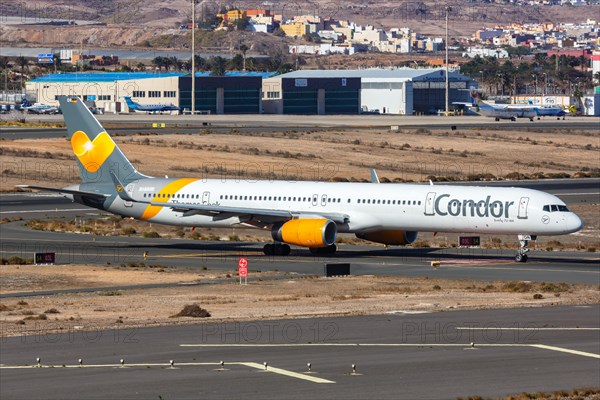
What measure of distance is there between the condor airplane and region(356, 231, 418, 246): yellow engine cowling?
0.06 metres

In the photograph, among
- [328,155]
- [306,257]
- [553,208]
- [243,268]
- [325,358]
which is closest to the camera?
[325,358]

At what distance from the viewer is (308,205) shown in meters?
70.6

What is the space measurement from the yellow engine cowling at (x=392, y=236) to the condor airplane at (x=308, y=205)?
0.06 meters

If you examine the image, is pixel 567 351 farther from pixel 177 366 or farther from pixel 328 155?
pixel 328 155

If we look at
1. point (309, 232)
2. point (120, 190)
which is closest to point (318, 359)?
point (309, 232)

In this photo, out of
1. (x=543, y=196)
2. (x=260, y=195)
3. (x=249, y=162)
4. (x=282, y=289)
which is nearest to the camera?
(x=282, y=289)

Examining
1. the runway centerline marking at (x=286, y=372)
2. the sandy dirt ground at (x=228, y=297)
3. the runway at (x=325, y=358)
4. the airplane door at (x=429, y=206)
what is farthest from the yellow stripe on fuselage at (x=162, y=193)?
the runway centerline marking at (x=286, y=372)

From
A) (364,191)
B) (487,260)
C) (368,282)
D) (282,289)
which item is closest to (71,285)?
(282,289)

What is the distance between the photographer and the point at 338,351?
40.1m

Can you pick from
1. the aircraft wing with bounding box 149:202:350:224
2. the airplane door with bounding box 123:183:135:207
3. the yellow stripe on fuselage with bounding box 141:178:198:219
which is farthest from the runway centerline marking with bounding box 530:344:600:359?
the airplane door with bounding box 123:183:135:207

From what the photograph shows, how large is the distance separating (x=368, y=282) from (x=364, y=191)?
11.2 m

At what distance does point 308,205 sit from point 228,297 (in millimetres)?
17678

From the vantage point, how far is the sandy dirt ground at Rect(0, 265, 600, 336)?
47.2 m

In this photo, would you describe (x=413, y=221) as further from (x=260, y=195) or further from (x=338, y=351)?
(x=338, y=351)
